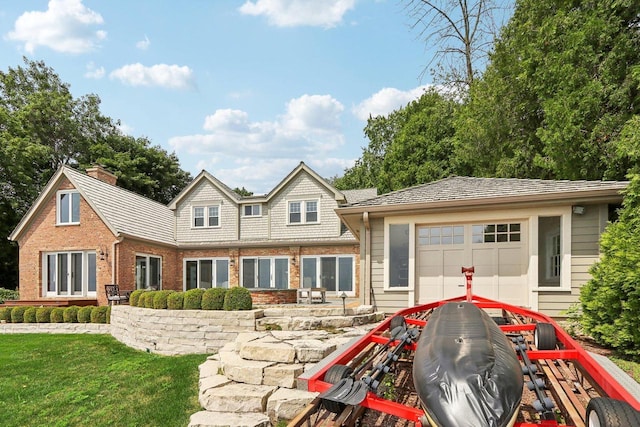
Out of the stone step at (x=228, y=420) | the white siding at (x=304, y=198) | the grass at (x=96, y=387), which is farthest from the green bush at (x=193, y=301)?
the white siding at (x=304, y=198)

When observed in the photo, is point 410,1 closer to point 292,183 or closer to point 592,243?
point 292,183

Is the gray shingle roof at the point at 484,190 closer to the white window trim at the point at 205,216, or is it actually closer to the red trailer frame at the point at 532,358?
the red trailer frame at the point at 532,358

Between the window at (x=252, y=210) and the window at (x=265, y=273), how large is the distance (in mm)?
2178

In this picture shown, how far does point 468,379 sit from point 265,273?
16265mm

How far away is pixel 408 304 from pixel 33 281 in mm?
15358

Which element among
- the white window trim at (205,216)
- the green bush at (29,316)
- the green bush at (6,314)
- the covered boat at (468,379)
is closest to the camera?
the covered boat at (468,379)

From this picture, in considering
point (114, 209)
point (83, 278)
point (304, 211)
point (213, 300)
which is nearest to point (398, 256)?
point (213, 300)

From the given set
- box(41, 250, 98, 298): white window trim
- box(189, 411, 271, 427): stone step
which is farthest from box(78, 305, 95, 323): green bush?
box(189, 411, 271, 427): stone step

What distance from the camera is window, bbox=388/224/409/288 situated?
346 inches

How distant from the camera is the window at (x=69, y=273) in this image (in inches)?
604

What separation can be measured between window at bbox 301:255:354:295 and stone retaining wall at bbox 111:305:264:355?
8441 mm

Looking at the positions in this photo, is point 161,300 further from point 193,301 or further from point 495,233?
point 495,233

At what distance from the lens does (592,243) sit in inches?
298

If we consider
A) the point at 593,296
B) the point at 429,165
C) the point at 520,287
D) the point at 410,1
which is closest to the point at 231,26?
the point at 410,1
